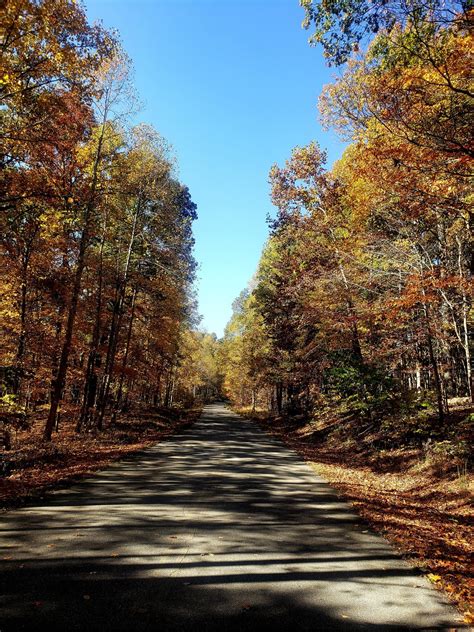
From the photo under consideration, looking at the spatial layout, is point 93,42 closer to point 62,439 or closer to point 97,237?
point 97,237

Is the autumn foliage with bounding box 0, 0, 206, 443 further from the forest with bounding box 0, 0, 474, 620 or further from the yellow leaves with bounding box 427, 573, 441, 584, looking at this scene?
the yellow leaves with bounding box 427, 573, 441, 584

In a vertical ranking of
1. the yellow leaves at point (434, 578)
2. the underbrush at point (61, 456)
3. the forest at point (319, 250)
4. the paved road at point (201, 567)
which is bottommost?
the yellow leaves at point (434, 578)

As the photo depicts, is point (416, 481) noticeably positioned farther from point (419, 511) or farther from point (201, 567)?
point (201, 567)

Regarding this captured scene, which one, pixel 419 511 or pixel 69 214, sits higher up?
pixel 69 214

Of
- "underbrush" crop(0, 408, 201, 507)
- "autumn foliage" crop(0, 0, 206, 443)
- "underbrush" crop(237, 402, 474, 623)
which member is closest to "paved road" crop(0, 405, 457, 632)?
"underbrush" crop(237, 402, 474, 623)

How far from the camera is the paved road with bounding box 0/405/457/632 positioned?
Answer: 3.79m

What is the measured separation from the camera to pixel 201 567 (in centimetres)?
479

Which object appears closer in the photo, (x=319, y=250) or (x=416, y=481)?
(x=416, y=481)

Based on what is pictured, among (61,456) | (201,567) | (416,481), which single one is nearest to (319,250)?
(416,481)

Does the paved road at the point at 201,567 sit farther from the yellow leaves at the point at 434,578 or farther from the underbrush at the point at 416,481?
the underbrush at the point at 416,481

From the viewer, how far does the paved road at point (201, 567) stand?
3787mm

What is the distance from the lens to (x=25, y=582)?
4.21 m

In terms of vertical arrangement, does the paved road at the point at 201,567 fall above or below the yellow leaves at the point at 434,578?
above

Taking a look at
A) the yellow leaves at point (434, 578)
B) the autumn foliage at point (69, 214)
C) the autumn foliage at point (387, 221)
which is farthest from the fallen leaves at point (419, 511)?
the autumn foliage at point (69, 214)
